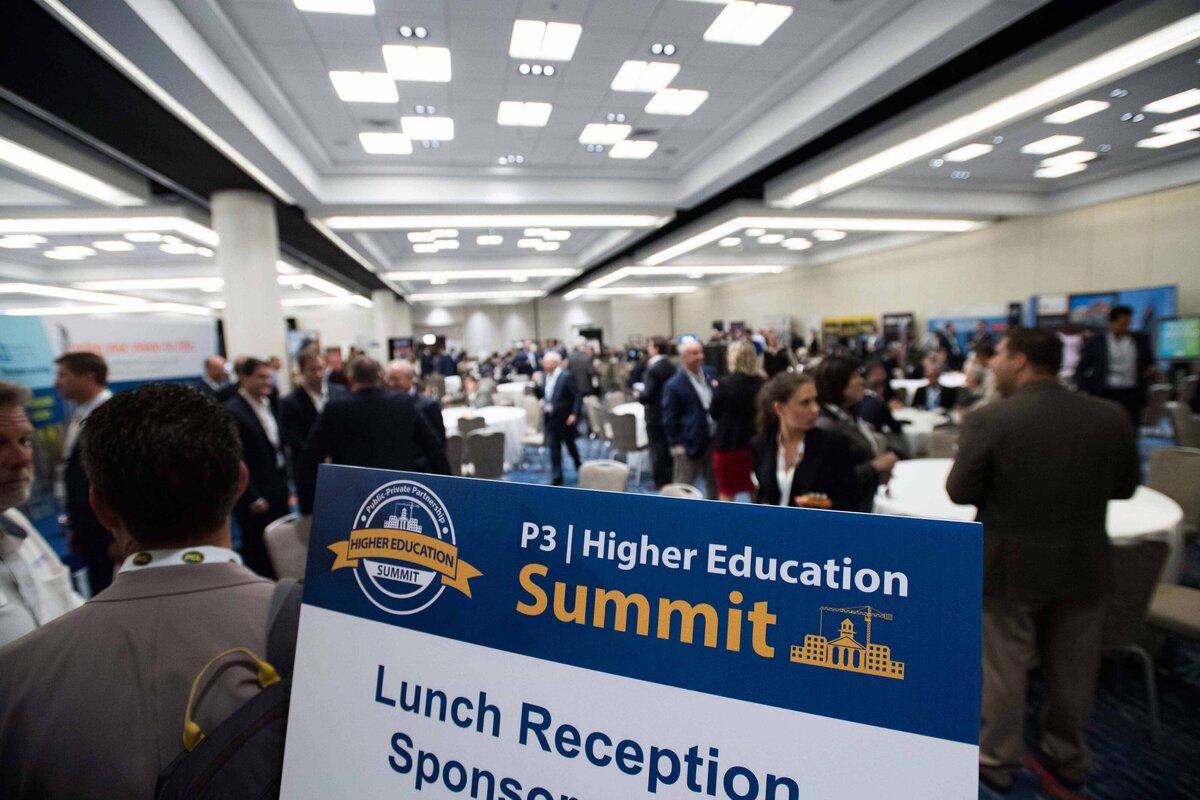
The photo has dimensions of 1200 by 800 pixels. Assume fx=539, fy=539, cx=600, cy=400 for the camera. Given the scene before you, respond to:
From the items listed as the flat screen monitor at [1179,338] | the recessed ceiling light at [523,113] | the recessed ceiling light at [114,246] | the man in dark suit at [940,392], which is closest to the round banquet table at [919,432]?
the man in dark suit at [940,392]

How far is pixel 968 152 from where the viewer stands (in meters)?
7.23

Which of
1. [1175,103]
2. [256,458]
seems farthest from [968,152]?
[256,458]

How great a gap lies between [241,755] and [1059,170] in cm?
1198

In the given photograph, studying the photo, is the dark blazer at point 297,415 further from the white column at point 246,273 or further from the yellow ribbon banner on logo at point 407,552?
the yellow ribbon banner on logo at point 407,552

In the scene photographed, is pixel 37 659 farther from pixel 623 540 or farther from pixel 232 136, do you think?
pixel 232 136

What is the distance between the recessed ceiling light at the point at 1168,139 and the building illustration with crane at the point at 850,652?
10.2m

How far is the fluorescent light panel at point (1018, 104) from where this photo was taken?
406cm

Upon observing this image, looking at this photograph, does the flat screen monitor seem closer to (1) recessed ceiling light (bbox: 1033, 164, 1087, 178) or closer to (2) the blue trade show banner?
(1) recessed ceiling light (bbox: 1033, 164, 1087, 178)

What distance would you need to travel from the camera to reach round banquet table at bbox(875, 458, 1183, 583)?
92.8 inches

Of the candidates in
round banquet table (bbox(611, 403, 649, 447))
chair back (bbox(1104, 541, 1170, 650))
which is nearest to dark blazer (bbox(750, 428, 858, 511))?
chair back (bbox(1104, 541, 1170, 650))

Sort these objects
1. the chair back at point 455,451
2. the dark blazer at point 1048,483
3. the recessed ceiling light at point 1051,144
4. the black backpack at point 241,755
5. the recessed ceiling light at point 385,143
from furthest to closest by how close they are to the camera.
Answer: the recessed ceiling light at point 1051,144 < the recessed ceiling light at point 385,143 < the chair back at point 455,451 < the dark blazer at point 1048,483 < the black backpack at point 241,755

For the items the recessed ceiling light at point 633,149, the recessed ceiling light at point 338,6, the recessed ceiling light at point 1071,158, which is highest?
the recessed ceiling light at point 1071,158

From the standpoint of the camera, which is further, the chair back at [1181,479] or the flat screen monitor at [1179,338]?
the flat screen monitor at [1179,338]

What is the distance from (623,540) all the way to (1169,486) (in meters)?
4.01
